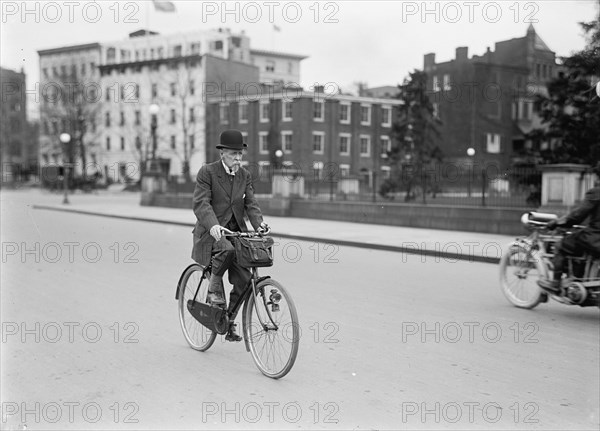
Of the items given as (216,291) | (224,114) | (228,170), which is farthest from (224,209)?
(224,114)

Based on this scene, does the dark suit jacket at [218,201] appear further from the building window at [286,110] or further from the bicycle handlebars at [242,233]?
the building window at [286,110]

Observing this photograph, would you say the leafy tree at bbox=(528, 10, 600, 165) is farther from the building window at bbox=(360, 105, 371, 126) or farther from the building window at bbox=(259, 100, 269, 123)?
the building window at bbox=(259, 100, 269, 123)

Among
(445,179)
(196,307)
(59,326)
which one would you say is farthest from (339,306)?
(445,179)

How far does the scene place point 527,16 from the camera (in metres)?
10.2

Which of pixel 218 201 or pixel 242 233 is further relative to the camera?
pixel 218 201

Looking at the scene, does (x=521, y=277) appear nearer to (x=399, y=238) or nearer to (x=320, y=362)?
(x=320, y=362)

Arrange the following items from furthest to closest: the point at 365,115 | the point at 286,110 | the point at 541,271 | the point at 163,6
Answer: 1. the point at 365,115
2. the point at 286,110
3. the point at 163,6
4. the point at 541,271

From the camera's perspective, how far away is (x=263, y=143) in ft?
213

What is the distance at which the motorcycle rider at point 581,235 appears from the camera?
762 cm

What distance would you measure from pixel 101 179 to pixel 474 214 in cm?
6635

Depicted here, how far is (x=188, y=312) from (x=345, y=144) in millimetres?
58592

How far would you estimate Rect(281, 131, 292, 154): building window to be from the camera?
63.2 m

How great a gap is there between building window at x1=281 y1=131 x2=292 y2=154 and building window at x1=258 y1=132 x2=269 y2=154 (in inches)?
72.7

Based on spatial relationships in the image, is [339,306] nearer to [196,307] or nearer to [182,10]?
[196,307]
